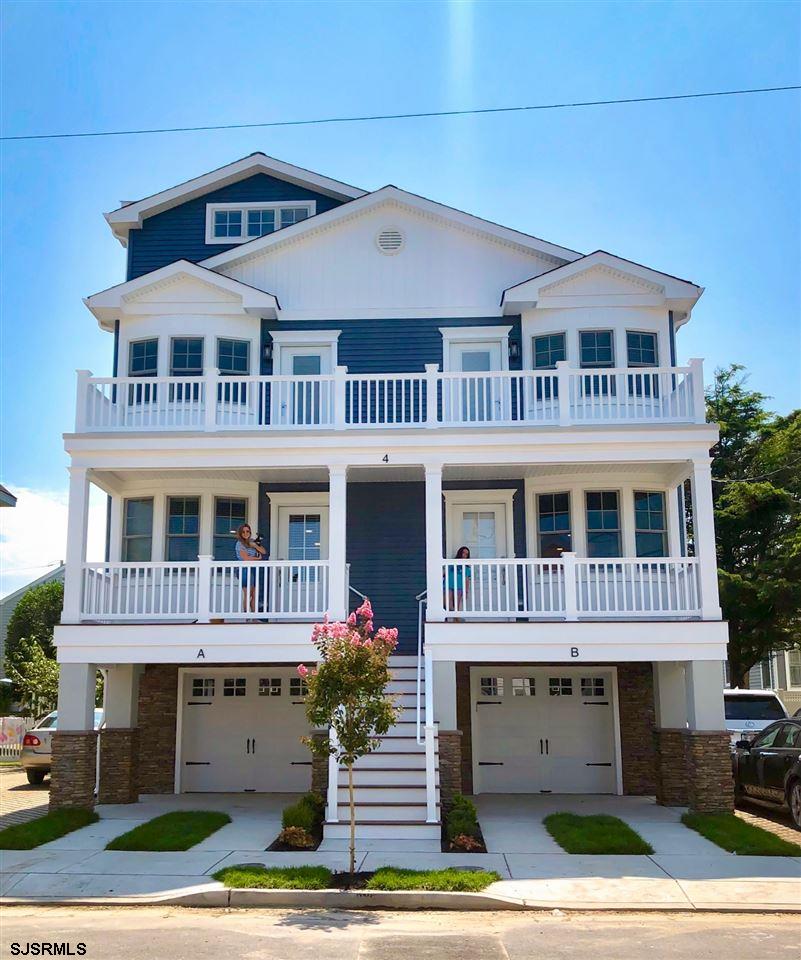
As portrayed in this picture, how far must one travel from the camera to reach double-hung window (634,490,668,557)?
18094 millimetres

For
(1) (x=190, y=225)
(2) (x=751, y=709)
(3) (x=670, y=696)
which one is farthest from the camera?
(1) (x=190, y=225)

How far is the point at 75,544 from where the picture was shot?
16.0 m

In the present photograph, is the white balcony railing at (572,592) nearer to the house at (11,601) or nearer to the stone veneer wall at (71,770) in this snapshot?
the stone veneer wall at (71,770)

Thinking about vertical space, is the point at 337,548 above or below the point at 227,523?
below

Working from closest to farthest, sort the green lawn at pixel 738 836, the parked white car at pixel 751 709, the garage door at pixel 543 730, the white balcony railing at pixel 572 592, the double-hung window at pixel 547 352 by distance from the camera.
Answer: the green lawn at pixel 738 836, the white balcony railing at pixel 572 592, the garage door at pixel 543 730, the double-hung window at pixel 547 352, the parked white car at pixel 751 709

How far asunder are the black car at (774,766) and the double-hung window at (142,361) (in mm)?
11592

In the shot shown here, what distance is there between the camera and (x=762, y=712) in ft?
67.2

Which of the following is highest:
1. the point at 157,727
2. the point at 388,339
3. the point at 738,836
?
the point at 388,339

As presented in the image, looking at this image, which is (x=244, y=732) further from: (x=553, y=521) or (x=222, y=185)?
(x=222, y=185)

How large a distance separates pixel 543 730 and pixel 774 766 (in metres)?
4.26

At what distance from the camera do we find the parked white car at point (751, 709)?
20.3 m

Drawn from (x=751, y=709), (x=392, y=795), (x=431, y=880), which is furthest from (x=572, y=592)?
(x=751, y=709)

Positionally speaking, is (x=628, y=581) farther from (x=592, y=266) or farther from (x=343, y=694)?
(x=343, y=694)

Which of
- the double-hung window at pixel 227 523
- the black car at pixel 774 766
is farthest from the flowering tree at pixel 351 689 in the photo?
the double-hung window at pixel 227 523
